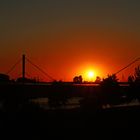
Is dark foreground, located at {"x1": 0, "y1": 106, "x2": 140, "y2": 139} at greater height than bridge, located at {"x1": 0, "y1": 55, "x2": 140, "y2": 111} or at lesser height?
lesser

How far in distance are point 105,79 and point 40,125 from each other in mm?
28972

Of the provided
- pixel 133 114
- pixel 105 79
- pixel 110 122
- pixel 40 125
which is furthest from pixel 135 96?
pixel 40 125

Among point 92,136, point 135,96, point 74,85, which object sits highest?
point 74,85

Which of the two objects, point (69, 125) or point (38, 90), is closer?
point (69, 125)

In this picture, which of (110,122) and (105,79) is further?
(105,79)

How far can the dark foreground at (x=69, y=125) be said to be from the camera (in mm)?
19094

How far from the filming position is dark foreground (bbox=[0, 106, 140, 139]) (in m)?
19.1

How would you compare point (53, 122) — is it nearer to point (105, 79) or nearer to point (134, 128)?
point (134, 128)

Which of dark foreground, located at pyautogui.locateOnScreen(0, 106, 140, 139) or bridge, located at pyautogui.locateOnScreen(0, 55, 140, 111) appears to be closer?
dark foreground, located at pyautogui.locateOnScreen(0, 106, 140, 139)

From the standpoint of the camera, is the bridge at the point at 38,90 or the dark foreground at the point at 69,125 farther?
the bridge at the point at 38,90

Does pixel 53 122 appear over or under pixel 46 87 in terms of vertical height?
under

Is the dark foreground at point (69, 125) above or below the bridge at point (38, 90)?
below

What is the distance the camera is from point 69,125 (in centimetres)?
2145

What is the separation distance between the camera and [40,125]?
68.7ft
